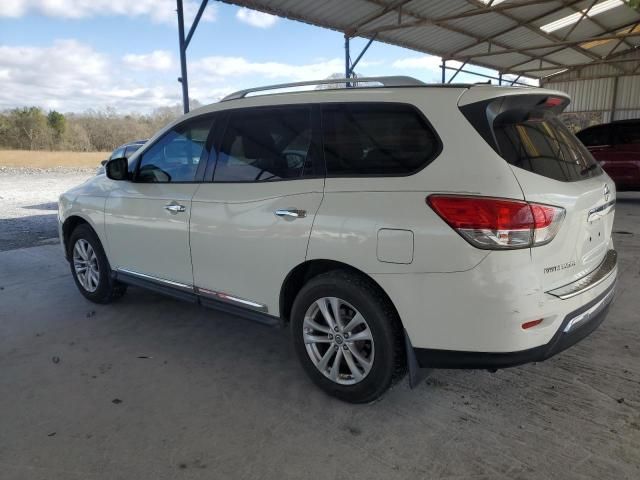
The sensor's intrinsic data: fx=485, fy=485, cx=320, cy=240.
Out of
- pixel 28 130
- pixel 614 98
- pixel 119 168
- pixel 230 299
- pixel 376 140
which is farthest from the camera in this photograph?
pixel 28 130

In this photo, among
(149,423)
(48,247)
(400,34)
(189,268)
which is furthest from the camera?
(400,34)

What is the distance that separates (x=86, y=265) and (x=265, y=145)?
2589 mm

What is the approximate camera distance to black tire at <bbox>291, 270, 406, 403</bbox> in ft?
8.56

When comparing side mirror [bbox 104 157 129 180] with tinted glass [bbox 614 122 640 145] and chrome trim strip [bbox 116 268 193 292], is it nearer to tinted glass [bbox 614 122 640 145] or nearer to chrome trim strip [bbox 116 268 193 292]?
chrome trim strip [bbox 116 268 193 292]

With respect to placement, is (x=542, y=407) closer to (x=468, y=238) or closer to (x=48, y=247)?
(x=468, y=238)

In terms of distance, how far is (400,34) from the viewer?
543 inches

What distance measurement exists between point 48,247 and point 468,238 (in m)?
6.77

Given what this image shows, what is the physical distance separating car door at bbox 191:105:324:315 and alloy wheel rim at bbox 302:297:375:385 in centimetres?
31

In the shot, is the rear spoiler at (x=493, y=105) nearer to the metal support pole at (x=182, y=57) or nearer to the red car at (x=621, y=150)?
the metal support pole at (x=182, y=57)

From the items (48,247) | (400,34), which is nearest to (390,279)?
(48,247)

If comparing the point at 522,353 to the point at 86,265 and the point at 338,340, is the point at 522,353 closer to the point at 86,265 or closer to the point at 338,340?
the point at 338,340

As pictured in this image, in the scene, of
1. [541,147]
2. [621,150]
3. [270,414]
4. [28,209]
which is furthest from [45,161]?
[541,147]

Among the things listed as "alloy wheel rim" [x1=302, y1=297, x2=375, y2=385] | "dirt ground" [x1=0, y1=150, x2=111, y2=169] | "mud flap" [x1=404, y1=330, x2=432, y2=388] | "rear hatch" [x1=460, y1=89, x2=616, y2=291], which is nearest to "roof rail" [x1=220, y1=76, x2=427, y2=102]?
"rear hatch" [x1=460, y1=89, x2=616, y2=291]

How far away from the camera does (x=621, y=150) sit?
10336mm
